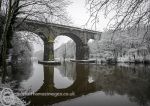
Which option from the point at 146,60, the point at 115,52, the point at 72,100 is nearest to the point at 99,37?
the point at 115,52

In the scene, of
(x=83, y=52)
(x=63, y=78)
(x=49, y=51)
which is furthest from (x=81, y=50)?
(x=63, y=78)

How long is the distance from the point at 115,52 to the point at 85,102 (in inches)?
1260

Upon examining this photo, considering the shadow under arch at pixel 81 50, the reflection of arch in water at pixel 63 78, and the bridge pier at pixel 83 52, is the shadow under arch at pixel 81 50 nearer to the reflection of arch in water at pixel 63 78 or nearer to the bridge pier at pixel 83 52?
the bridge pier at pixel 83 52

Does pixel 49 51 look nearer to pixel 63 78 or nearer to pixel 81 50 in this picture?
pixel 81 50

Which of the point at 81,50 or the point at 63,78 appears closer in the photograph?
the point at 63,78

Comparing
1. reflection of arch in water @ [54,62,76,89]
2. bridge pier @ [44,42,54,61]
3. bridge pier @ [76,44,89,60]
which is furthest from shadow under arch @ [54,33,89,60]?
reflection of arch in water @ [54,62,76,89]

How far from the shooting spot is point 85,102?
20.2 feet

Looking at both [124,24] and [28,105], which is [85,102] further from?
[124,24]

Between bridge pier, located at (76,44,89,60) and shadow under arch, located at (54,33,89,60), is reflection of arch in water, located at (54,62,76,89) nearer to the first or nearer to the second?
bridge pier, located at (76,44,89,60)

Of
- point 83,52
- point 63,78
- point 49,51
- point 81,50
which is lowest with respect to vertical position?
point 63,78

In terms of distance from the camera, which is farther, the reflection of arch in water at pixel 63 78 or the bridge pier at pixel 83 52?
the bridge pier at pixel 83 52

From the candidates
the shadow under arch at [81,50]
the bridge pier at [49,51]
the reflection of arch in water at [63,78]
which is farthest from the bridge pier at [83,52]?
the reflection of arch in water at [63,78]

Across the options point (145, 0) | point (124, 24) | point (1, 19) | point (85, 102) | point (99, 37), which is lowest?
point (85, 102)

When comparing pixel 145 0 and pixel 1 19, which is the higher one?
pixel 1 19
